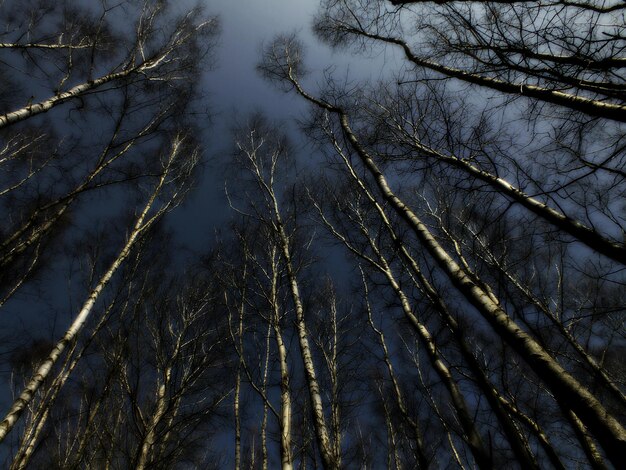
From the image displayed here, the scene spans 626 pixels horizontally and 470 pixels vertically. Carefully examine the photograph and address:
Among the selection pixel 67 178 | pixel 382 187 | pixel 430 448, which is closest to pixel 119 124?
pixel 67 178

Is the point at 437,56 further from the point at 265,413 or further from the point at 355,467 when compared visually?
the point at 355,467

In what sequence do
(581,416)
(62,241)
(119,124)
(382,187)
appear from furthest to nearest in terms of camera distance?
(62,241) → (119,124) → (382,187) → (581,416)

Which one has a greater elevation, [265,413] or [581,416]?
[265,413]

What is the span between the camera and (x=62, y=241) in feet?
24.8

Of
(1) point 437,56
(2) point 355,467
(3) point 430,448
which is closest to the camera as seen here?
(1) point 437,56

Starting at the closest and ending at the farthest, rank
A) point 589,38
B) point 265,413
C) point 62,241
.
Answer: point 589,38, point 265,413, point 62,241

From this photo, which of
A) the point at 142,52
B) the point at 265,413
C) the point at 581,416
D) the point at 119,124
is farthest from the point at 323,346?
the point at 142,52

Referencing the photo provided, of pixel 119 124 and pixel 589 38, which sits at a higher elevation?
pixel 119 124

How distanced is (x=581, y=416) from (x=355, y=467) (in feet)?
38.5

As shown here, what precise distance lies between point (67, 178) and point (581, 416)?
303 inches

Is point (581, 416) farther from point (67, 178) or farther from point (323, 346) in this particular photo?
point (67, 178)

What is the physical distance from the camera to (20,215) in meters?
6.98

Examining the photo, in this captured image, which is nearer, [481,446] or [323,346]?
[481,446]

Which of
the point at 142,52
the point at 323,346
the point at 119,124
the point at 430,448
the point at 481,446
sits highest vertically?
the point at 142,52
